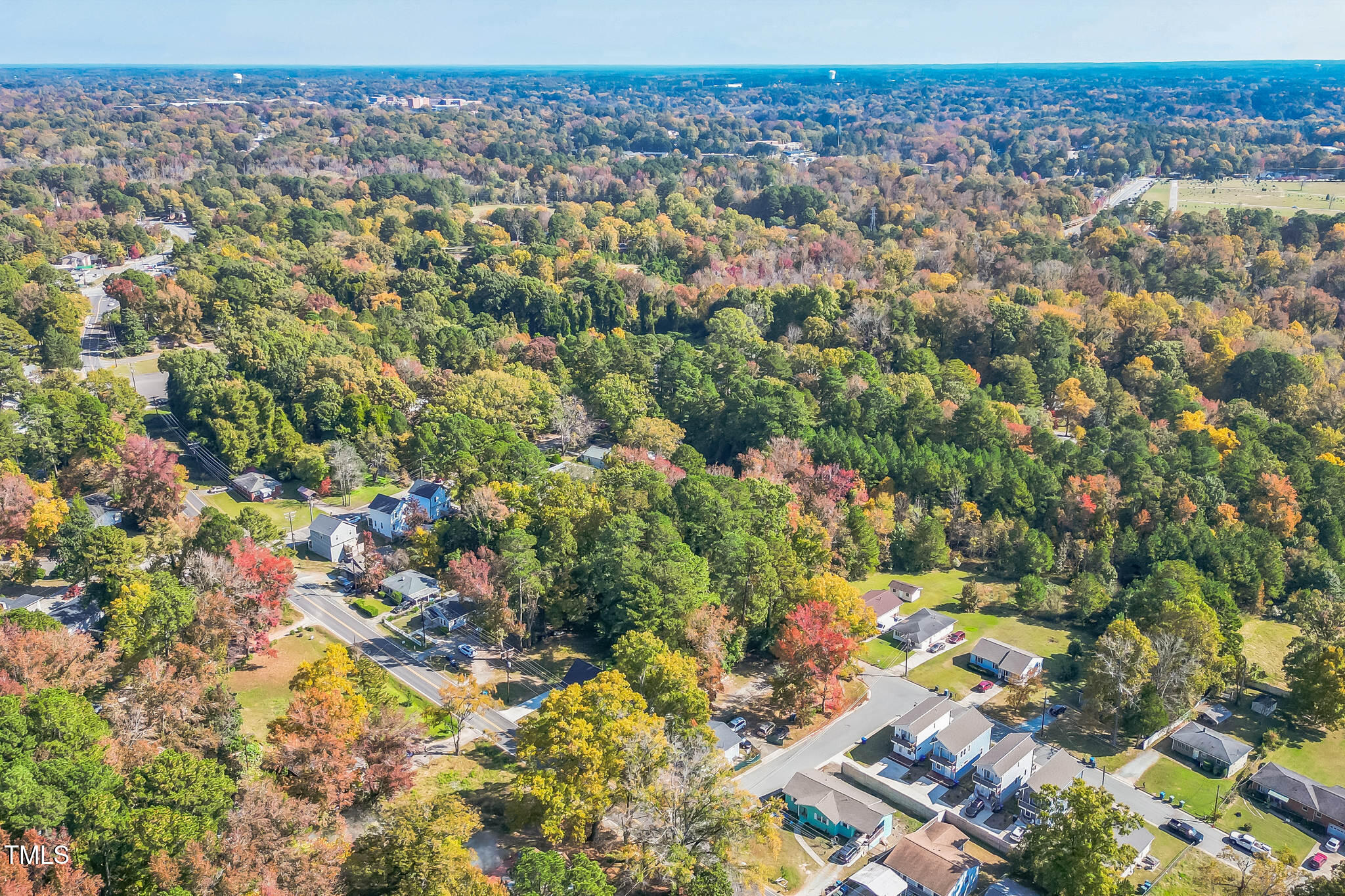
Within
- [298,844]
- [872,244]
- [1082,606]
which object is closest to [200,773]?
[298,844]

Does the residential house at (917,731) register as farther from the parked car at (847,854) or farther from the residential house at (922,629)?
the residential house at (922,629)

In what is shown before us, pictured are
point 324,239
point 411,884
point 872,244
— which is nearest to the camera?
point 411,884

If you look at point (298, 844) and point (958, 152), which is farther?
point (958, 152)

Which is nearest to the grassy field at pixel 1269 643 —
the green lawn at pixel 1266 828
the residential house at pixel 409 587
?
the green lawn at pixel 1266 828

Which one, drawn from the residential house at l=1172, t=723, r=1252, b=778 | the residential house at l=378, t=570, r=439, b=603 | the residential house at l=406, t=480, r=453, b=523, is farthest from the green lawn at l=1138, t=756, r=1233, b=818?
the residential house at l=406, t=480, r=453, b=523

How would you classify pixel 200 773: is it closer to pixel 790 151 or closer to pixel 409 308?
pixel 409 308

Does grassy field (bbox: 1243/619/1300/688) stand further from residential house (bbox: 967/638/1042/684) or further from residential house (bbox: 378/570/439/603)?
residential house (bbox: 378/570/439/603)
